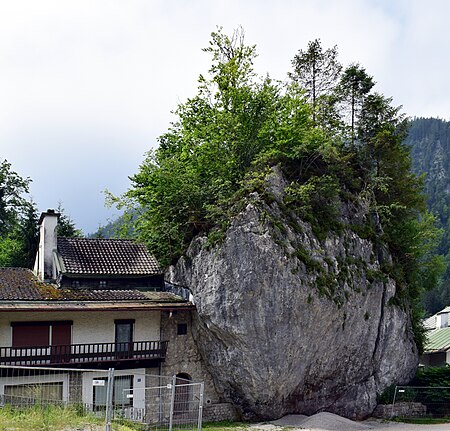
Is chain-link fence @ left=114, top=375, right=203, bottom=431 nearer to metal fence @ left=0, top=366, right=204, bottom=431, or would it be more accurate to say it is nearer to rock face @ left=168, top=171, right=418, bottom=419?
metal fence @ left=0, top=366, right=204, bottom=431

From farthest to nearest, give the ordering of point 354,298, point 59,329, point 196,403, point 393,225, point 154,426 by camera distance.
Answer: point 393,225 → point 354,298 → point 59,329 → point 196,403 → point 154,426

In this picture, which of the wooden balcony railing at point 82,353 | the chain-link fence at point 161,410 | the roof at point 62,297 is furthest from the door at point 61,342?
the chain-link fence at point 161,410

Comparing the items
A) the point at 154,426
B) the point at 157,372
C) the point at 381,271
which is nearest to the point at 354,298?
the point at 381,271

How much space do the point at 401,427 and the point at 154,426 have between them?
15941mm

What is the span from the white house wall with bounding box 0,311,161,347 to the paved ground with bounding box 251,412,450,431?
754 centimetres

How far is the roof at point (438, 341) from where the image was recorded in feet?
137

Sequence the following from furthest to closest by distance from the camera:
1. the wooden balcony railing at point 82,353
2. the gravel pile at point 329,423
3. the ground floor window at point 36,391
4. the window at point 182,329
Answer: the window at point 182,329
the gravel pile at point 329,423
the wooden balcony railing at point 82,353
the ground floor window at point 36,391

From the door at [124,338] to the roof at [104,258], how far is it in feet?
11.2

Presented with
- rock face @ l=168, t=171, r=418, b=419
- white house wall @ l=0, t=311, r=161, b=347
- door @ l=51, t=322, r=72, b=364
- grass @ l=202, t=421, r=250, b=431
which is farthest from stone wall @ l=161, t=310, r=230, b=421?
door @ l=51, t=322, r=72, b=364

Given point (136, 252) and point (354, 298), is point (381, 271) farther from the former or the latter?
point (136, 252)

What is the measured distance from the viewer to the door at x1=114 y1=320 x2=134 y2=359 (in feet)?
89.1

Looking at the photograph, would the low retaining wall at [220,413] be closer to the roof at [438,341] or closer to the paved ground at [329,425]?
the paved ground at [329,425]

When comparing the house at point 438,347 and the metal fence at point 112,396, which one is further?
the house at point 438,347

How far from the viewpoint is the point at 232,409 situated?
29.0 metres
